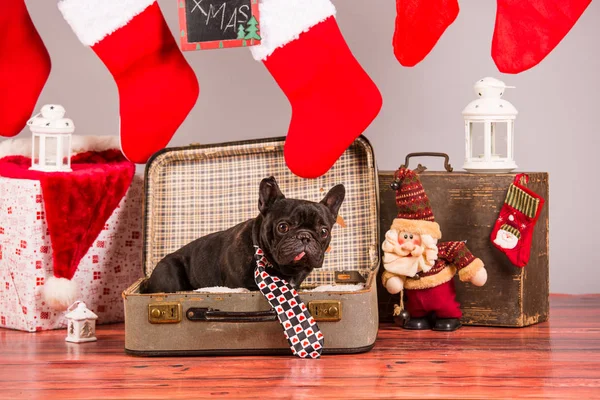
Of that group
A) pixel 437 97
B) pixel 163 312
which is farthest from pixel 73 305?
pixel 437 97

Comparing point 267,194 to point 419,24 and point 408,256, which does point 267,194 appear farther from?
point 419,24

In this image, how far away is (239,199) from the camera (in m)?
2.03

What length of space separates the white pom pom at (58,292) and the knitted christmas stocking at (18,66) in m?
0.45

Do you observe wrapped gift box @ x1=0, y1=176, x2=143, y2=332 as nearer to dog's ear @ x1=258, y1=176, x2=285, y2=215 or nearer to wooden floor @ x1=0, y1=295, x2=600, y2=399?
wooden floor @ x1=0, y1=295, x2=600, y2=399

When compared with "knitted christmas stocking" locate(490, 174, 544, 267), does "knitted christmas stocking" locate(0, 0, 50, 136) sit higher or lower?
higher

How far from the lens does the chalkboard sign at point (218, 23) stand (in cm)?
190

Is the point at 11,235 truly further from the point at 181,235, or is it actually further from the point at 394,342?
the point at 394,342

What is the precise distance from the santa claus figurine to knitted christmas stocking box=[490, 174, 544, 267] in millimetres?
77

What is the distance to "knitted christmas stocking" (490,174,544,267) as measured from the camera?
1886mm

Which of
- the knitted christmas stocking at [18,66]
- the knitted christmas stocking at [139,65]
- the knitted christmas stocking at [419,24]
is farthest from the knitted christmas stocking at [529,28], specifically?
the knitted christmas stocking at [18,66]

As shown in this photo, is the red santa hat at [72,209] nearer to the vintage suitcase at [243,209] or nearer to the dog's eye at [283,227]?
the vintage suitcase at [243,209]

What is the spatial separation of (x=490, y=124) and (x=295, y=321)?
0.71 m

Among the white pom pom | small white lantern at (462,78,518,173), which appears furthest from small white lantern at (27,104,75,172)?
small white lantern at (462,78,518,173)

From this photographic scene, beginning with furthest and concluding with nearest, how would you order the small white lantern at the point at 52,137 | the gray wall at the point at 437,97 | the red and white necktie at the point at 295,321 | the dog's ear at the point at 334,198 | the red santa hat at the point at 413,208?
the gray wall at the point at 437,97
the small white lantern at the point at 52,137
the red santa hat at the point at 413,208
the dog's ear at the point at 334,198
the red and white necktie at the point at 295,321
